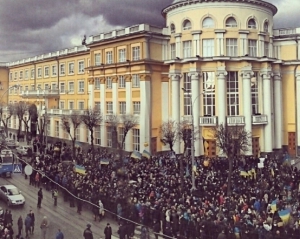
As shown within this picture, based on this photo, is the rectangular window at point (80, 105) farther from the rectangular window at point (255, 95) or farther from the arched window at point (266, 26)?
the arched window at point (266, 26)

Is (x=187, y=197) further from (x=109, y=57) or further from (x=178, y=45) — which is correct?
(x=109, y=57)

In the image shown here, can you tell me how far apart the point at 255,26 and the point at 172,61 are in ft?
26.8

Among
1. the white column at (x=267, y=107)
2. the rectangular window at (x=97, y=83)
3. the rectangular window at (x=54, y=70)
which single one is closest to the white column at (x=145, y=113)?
the rectangular window at (x=97, y=83)

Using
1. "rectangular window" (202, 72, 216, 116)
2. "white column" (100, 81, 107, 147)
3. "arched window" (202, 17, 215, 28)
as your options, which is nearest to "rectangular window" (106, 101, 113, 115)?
"white column" (100, 81, 107, 147)

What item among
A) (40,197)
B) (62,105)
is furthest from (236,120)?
(62,105)

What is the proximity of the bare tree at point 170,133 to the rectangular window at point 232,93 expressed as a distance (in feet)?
16.3

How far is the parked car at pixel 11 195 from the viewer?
58.0 ft

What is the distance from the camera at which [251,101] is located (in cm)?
3622

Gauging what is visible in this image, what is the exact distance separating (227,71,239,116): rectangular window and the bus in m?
19.1

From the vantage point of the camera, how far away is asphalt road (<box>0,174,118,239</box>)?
15.4m

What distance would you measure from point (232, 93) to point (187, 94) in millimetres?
3996

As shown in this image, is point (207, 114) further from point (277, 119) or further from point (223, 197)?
point (223, 197)

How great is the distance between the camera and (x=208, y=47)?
3628 cm

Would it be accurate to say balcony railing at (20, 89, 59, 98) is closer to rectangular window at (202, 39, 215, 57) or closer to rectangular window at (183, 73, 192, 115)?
rectangular window at (183, 73, 192, 115)
